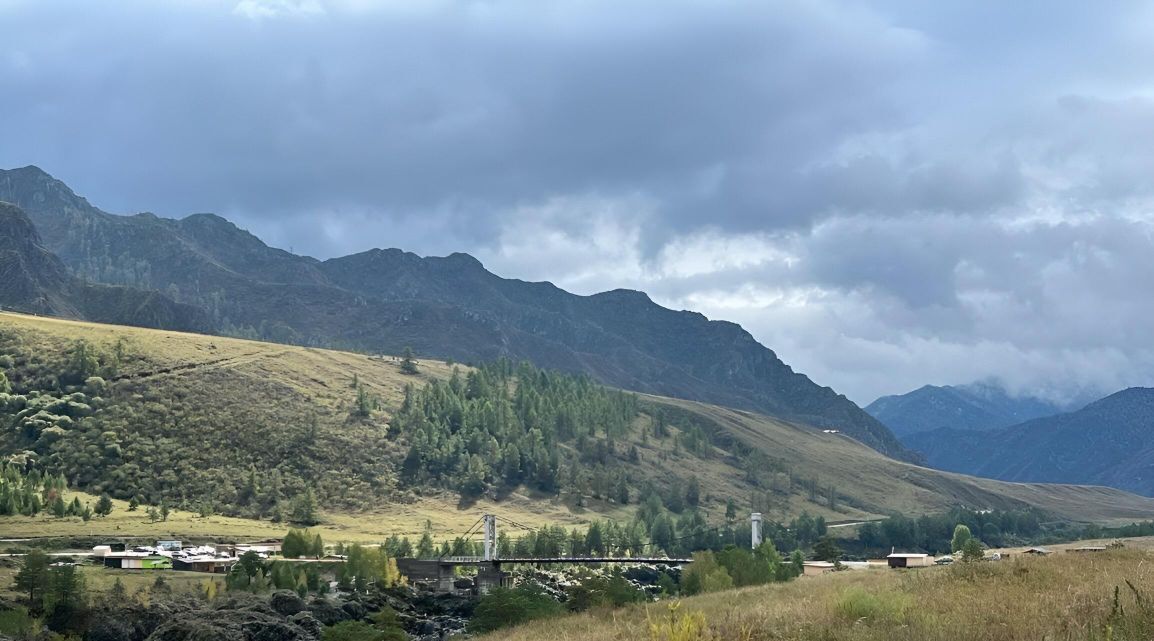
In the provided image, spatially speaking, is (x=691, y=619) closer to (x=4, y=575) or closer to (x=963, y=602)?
(x=963, y=602)

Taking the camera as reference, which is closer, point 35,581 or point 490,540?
point 35,581

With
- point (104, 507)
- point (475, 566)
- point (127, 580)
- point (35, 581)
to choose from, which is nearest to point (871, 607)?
point (35, 581)

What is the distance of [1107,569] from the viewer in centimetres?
3391

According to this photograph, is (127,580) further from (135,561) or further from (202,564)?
(202,564)

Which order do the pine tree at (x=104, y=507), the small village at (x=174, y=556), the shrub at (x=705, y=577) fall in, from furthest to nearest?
the pine tree at (x=104, y=507) < the small village at (x=174, y=556) < the shrub at (x=705, y=577)

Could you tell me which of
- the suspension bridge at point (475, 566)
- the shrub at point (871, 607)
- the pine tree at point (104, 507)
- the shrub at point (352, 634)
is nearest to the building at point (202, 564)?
the suspension bridge at point (475, 566)

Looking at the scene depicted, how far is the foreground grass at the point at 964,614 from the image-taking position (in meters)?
20.5

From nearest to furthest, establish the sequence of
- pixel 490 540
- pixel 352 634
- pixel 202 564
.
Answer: pixel 352 634 → pixel 202 564 → pixel 490 540

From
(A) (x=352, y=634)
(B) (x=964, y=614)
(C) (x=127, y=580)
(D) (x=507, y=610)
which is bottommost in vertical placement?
(A) (x=352, y=634)

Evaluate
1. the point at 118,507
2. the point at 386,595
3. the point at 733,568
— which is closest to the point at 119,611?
the point at 386,595

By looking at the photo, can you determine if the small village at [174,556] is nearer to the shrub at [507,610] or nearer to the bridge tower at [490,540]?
the bridge tower at [490,540]

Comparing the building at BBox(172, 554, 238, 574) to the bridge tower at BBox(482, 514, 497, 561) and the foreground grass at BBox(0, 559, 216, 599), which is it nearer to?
the foreground grass at BBox(0, 559, 216, 599)

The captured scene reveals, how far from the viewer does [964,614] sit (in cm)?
2352

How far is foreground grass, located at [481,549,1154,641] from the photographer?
20.5m
